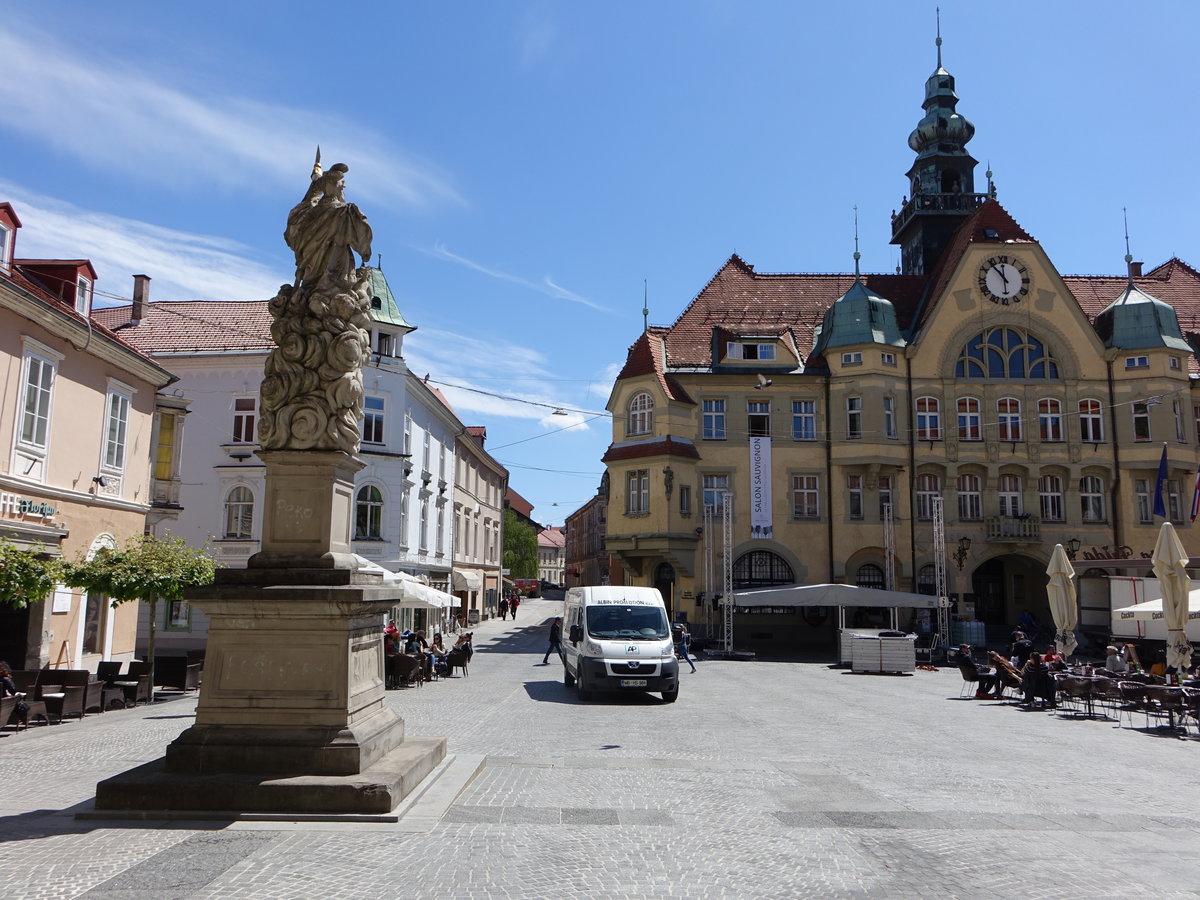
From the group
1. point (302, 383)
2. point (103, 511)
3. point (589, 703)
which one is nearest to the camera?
point (302, 383)

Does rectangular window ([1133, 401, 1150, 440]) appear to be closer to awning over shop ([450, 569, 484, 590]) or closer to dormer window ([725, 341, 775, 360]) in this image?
dormer window ([725, 341, 775, 360])

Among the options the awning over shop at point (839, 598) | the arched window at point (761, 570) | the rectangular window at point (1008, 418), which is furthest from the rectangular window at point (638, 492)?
the rectangular window at point (1008, 418)

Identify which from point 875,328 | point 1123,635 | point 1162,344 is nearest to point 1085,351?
point 1162,344

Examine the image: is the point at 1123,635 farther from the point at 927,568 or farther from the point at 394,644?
the point at 394,644

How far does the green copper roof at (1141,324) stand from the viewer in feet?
131

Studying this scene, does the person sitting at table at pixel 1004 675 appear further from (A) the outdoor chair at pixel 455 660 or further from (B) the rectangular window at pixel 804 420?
(B) the rectangular window at pixel 804 420

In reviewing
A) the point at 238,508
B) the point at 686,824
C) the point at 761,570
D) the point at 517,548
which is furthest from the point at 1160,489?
the point at 517,548

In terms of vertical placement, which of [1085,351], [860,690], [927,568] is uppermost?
[1085,351]

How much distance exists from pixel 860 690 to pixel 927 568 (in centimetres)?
1965

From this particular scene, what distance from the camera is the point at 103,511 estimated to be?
69.4 feet

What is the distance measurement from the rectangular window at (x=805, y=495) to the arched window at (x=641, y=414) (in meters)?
6.92

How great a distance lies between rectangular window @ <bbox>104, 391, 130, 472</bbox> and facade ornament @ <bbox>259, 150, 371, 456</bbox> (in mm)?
14582

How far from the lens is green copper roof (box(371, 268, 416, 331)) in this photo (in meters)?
35.4

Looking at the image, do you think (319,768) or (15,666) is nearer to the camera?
(319,768)
